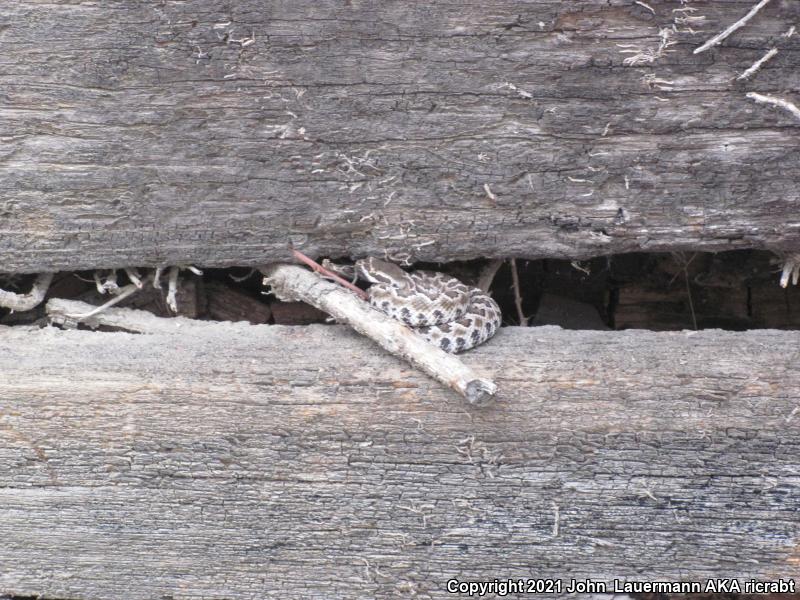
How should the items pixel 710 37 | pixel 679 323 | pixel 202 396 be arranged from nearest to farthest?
pixel 710 37
pixel 202 396
pixel 679 323

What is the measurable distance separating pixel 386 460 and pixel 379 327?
53cm

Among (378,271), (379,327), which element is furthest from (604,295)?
(379,327)

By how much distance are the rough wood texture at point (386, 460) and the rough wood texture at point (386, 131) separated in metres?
0.44

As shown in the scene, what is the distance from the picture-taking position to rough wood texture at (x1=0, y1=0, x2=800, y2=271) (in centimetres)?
286

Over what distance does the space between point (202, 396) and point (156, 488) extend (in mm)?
439

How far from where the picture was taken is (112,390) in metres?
3.10

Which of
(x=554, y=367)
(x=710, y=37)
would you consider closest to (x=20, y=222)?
(x=554, y=367)

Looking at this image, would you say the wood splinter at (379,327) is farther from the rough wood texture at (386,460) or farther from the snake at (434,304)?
the snake at (434,304)

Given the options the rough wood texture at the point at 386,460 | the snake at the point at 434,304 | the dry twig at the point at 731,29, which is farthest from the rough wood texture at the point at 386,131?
the rough wood texture at the point at 386,460

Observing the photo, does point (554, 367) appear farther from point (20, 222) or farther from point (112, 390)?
point (20, 222)

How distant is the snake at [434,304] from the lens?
3307 mm

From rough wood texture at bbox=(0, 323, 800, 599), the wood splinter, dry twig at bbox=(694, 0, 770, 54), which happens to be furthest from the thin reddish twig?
dry twig at bbox=(694, 0, 770, 54)

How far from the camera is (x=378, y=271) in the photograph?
3.31 metres

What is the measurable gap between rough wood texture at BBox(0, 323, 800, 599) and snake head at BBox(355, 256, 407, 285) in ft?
1.12
